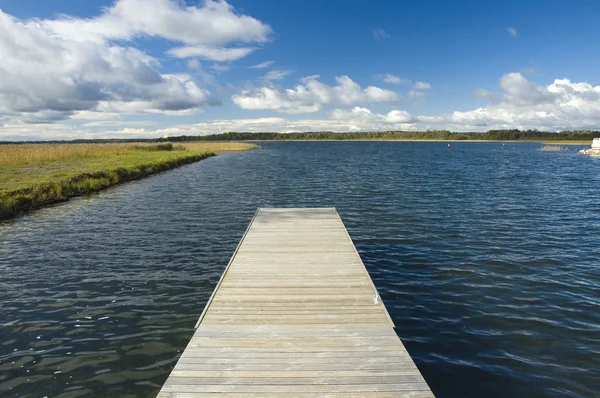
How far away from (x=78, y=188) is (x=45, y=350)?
23.0 meters

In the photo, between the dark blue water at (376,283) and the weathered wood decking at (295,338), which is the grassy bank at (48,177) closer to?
the dark blue water at (376,283)

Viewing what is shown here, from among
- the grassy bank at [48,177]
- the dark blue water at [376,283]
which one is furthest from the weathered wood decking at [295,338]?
the grassy bank at [48,177]

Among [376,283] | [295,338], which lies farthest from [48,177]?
[295,338]

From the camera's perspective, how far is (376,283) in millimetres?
12117

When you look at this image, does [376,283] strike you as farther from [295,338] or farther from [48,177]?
[48,177]

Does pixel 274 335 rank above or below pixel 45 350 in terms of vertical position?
above

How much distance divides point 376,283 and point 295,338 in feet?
19.7

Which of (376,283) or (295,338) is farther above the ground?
(295,338)

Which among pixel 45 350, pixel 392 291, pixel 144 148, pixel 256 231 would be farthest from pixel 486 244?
pixel 144 148

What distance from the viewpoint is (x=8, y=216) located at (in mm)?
19984

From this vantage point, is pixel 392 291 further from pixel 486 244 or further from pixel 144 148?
pixel 144 148

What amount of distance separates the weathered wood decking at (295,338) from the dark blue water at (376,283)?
1.53m

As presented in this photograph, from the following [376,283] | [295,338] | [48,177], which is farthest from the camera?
[48,177]

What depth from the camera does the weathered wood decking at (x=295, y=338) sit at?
17.6 feet
